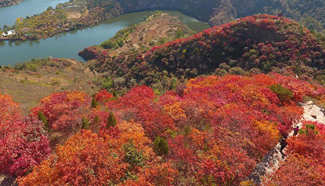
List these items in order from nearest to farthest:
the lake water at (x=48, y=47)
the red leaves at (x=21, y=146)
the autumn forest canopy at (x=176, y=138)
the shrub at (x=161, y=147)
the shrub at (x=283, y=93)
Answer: the autumn forest canopy at (x=176, y=138)
the red leaves at (x=21, y=146)
the shrub at (x=161, y=147)
the shrub at (x=283, y=93)
the lake water at (x=48, y=47)

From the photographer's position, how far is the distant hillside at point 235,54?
68500mm

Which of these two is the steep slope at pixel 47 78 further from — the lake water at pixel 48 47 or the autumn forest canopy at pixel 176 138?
the lake water at pixel 48 47

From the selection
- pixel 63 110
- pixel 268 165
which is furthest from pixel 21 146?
pixel 268 165

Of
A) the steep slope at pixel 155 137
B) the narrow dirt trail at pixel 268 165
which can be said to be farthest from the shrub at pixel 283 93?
the narrow dirt trail at pixel 268 165

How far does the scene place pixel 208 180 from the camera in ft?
70.4

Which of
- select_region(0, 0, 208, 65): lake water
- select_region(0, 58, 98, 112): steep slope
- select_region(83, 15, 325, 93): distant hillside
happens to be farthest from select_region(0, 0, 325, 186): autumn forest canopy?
select_region(0, 0, 208, 65): lake water

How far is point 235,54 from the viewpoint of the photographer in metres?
82.0

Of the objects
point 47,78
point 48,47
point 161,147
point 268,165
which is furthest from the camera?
point 48,47

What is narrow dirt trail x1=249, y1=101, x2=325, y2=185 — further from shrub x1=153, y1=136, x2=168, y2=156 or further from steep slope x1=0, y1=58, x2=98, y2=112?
steep slope x1=0, y1=58, x2=98, y2=112

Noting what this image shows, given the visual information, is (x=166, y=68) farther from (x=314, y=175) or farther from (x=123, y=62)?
(x=314, y=175)

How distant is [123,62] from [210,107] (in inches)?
2958

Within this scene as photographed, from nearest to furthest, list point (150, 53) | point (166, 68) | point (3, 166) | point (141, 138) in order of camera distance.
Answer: point (3, 166) → point (141, 138) → point (166, 68) → point (150, 53)

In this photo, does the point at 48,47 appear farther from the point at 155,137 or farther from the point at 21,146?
the point at 155,137

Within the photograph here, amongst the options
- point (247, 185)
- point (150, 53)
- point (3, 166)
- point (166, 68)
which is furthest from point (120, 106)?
point (150, 53)
